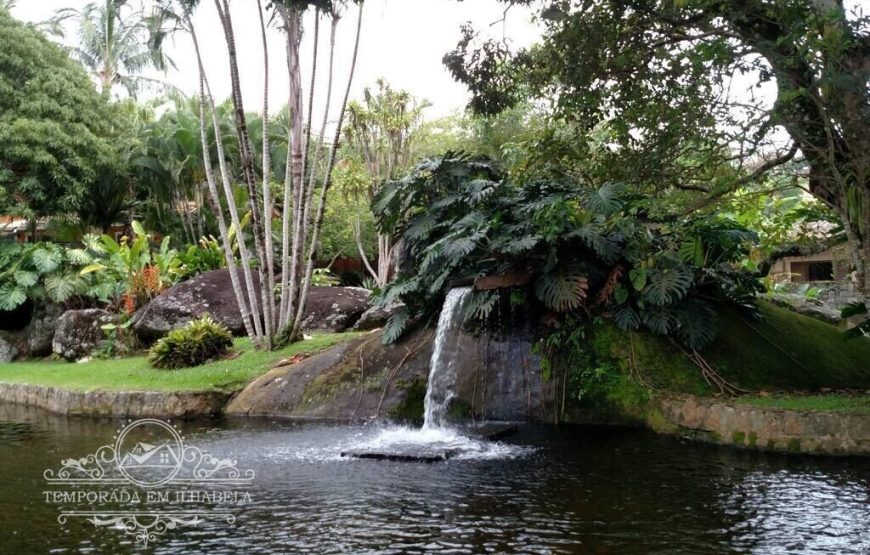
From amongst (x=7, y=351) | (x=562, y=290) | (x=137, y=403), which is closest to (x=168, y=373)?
(x=137, y=403)

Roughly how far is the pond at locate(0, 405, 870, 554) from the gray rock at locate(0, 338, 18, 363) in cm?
1314

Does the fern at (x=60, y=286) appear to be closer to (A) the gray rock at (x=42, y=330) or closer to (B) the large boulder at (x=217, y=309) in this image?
(A) the gray rock at (x=42, y=330)

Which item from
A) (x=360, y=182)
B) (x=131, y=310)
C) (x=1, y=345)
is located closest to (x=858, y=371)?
(x=131, y=310)

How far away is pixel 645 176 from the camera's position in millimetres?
9273

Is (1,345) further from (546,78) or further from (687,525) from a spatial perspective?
(687,525)

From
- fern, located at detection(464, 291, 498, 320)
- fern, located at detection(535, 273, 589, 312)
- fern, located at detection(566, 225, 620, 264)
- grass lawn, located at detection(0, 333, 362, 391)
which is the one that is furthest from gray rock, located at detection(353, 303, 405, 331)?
fern, located at detection(566, 225, 620, 264)

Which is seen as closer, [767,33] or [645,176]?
[767,33]

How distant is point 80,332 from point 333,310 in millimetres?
6637

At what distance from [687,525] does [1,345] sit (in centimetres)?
2014

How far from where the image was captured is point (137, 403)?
11844mm

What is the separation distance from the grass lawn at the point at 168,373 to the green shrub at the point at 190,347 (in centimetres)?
31

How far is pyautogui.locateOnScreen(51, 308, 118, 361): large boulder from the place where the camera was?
711 inches

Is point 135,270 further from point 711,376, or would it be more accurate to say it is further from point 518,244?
point 711,376

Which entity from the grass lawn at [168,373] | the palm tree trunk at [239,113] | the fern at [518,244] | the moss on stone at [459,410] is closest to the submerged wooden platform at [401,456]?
the moss on stone at [459,410]
